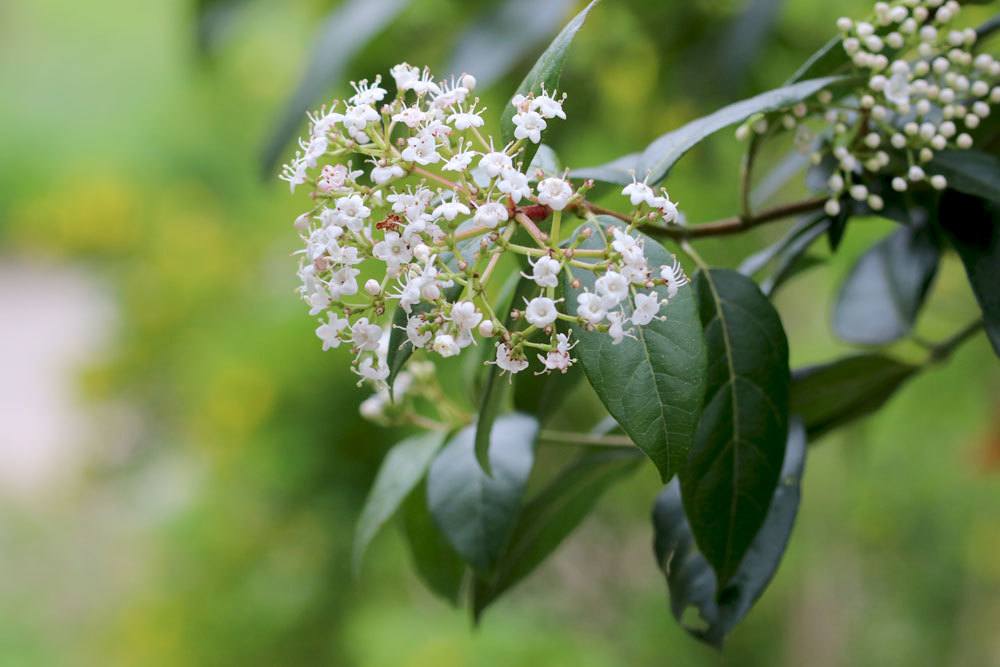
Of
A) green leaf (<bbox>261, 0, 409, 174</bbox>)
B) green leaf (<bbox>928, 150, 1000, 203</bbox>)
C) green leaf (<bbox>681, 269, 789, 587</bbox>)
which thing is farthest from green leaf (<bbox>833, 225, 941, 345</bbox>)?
green leaf (<bbox>261, 0, 409, 174</bbox>)

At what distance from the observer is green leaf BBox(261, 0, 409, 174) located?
103cm

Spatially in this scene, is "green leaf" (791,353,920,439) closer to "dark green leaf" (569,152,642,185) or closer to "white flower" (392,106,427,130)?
"dark green leaf" (569,152,642,185)

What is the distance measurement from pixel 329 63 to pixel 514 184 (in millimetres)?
611

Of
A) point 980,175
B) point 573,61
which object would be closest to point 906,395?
point 573,61

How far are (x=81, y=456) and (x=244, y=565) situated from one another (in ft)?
4.63

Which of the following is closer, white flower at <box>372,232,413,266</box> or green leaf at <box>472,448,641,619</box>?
white flower at <box>372,232,413,266</box>

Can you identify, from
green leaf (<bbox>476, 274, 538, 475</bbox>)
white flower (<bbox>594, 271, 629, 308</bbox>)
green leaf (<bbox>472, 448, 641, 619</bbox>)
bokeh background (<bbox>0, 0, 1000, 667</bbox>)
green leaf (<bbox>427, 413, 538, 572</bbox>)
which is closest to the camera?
white flower (<bbox>594, 271, 629, 308</bbox>)

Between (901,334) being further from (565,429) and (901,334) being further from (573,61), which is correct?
(565,429)

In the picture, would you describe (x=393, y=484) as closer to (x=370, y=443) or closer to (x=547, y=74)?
(x=547, y=74)

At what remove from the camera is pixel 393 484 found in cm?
74

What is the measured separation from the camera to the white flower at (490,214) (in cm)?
48

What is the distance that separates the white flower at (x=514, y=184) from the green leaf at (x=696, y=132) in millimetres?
80

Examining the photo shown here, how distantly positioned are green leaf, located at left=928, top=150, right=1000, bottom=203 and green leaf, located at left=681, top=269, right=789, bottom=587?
13cm

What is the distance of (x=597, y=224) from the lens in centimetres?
51
